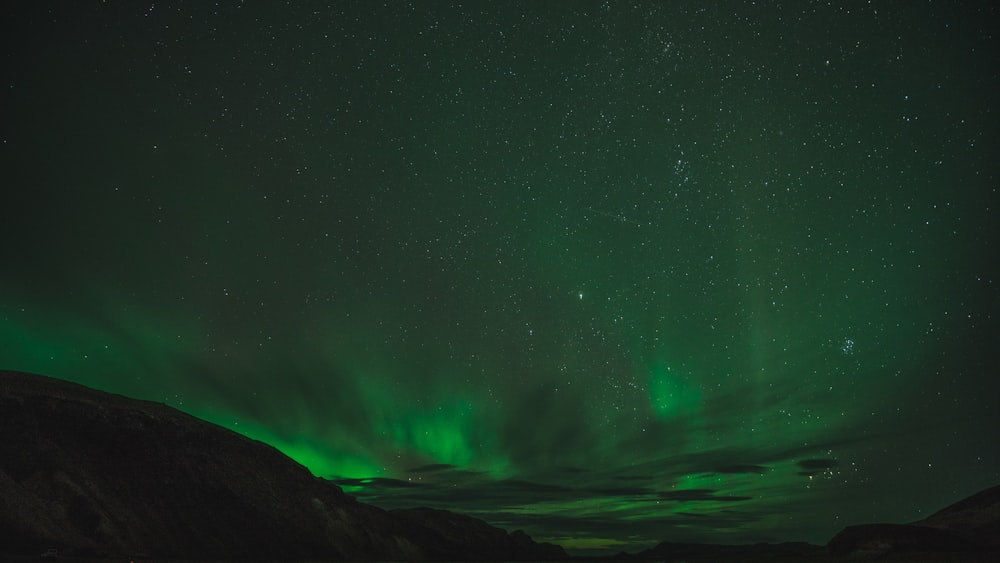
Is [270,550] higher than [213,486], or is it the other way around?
[213,486]

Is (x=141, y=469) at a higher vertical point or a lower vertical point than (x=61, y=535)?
higher

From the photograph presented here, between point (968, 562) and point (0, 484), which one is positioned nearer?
point (968, 562)

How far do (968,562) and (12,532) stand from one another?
605 feet

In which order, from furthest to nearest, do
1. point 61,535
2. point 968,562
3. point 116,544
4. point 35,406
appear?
point 35,406 → point 116,544 → point 61,535 → point 968,562

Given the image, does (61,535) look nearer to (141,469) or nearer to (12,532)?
(12,532)

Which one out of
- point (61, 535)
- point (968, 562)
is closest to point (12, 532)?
point (61, 535)

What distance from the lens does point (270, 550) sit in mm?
194750

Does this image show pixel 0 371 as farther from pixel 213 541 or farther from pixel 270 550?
pixel 270 550

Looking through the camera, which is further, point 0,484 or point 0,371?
point 0,371

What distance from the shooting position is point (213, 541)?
181000 mm

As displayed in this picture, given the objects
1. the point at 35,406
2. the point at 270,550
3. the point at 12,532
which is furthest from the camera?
the point at 270,550

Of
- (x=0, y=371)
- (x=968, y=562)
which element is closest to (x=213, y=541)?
(x=0, y=371)

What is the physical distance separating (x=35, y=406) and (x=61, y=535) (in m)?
49.5

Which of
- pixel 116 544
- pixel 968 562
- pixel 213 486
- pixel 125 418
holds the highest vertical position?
pixel 125 418
